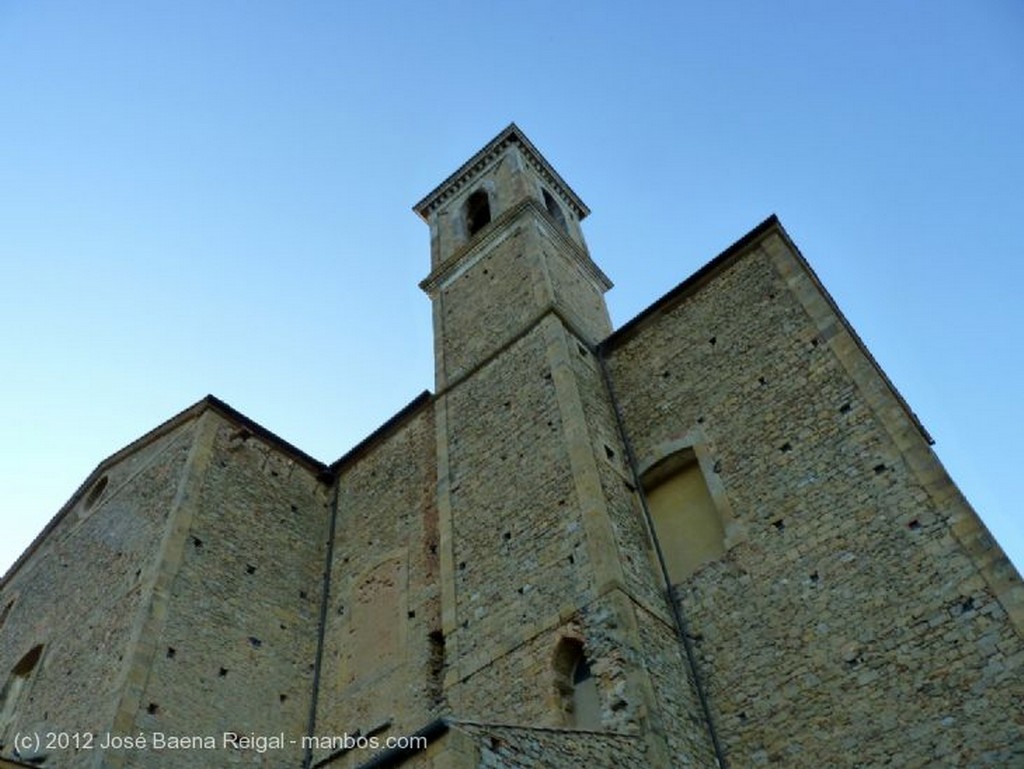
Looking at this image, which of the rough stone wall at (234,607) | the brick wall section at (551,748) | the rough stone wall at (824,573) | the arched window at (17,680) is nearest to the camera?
the brick wall section at (551,748)

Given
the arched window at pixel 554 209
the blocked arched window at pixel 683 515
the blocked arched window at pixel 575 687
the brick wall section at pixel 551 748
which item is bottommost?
the brick wall section at pixel 551 748

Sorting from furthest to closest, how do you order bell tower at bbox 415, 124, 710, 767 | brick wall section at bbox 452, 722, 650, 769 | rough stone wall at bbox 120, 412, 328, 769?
rough stone wall at bbox 120, 412, 328, 769, bell tower at bbox 415, 124, 710, 767, brick wall section at bbox 452, 722, 650, 769

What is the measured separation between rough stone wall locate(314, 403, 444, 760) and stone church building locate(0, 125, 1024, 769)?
5cm

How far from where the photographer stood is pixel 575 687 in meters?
8.83

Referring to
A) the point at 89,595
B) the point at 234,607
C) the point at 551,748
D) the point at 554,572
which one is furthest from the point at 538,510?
the point at 89,595

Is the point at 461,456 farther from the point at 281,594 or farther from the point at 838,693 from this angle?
the point at 838,693

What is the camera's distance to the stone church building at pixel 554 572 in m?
7.84

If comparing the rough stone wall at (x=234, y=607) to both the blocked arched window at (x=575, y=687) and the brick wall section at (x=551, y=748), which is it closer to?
the blocked arched window at (x=575, y=687)

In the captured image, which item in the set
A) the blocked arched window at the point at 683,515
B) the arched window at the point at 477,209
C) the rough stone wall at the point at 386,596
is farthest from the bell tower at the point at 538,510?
the arched window at the point at 477,209

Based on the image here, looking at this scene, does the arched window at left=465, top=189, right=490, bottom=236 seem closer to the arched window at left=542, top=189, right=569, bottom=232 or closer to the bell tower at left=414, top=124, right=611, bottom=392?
the bell tower at left=414, top=124, right=611, bottom=392

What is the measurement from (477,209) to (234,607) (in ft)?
34.7

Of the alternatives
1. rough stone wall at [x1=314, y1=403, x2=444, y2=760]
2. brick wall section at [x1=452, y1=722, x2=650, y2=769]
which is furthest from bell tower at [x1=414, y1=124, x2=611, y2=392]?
brick wall section at [x1=452, y1=722, x2=650, y2=769]

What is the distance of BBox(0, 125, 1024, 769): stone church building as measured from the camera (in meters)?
7.84

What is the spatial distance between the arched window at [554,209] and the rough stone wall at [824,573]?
23.8ft
